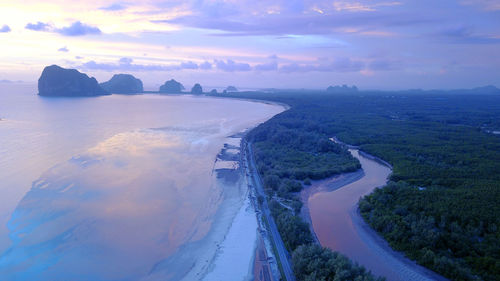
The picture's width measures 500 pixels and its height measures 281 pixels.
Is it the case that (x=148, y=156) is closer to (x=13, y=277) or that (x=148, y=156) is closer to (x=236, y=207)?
(x=236, y=207)

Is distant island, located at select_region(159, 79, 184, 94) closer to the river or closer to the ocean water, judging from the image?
the ocean water

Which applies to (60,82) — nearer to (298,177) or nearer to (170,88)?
(170,88)

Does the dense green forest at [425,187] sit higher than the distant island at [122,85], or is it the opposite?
the distant island at [122,85]

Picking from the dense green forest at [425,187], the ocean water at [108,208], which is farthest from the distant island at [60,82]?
the dense green forest at [425,187]

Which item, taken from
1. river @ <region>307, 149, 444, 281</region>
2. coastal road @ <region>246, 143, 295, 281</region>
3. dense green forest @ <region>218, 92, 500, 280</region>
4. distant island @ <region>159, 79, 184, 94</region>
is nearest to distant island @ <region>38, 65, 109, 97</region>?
distant island @ <region>159, 79, 184, 94</region>

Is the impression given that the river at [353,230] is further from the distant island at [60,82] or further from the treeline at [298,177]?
the distant island at [60,82]

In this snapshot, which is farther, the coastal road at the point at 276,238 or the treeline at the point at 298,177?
the coastal road at the point at 276,238

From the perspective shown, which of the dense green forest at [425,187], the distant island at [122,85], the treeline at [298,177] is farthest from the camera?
the distant island at [122,85]
